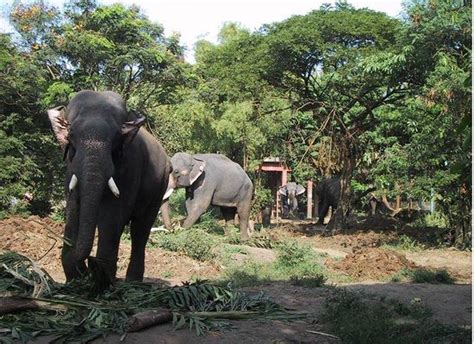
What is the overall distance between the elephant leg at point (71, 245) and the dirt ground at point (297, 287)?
0.18 meters

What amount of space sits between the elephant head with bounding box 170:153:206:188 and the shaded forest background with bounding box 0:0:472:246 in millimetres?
3008

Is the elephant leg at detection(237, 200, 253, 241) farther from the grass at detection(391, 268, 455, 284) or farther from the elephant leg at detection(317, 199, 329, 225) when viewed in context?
the elephant leg at detection(317, 199, 329, 225)

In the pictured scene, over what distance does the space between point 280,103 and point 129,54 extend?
16.7ft

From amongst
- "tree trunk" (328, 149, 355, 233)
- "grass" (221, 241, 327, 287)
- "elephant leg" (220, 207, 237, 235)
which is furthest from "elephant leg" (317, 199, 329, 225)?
"grass" (221, 241, 327, 287)

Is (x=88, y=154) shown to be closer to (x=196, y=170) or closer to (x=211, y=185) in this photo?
(x=196, y=170)

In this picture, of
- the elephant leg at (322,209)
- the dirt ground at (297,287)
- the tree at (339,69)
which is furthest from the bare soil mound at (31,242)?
the elephant leg at (322,209)

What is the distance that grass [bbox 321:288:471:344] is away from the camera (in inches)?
224

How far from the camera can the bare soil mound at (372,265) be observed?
10.9 metres

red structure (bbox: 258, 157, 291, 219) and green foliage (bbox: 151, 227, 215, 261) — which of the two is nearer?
green foliage (bbox: 151, 227, 215, 261)

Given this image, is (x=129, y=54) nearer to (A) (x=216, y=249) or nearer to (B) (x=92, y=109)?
(A) (x=216, y=249)

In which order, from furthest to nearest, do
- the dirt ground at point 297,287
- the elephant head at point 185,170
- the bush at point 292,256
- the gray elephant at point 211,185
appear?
1. the gray elephant at point 211,185
2. the elephant head at point 185,170
3. the bush at point 292,256
4. the dirt ground at point 297,287

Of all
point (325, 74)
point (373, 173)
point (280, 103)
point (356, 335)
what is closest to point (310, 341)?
point (356, 335)

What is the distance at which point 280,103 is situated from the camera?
20719mm

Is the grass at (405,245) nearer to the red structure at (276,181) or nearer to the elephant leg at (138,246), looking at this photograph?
the elephant leg at (138,246)
